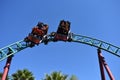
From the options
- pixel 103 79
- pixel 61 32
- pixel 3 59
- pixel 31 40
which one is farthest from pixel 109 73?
pixel 3 59

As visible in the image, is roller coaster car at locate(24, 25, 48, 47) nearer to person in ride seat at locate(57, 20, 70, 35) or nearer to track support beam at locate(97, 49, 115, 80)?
person in ride seat at locate(57, 20, 70, 35)

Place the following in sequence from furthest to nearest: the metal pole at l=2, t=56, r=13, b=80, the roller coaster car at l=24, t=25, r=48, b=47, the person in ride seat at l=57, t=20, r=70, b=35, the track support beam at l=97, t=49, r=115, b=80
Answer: the person in ride seat at l=57, t=20, r=70, b=35, the roller coaster car at l=24, t=25, r=48, b=47, the track support beam at l=97, t=49, r=115, b=80, the metal pole at l=2, t=56, r=13, b=80

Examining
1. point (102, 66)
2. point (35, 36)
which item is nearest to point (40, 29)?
point (35, 36)

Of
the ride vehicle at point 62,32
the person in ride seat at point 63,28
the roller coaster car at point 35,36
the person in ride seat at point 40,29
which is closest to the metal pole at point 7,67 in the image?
the roller coaster car at point 35,36

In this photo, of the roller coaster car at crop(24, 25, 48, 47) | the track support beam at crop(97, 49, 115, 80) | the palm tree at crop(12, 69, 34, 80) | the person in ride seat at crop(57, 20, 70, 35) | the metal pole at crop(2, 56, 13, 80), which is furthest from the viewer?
the palm tree at crop(12, 69, 34, 80)

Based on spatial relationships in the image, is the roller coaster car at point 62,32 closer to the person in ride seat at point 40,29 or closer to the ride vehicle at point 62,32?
the ride vehicle at point 62,32

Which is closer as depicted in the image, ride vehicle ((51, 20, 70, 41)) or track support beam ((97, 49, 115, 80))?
track support beam ((97, 49, 115, 80))

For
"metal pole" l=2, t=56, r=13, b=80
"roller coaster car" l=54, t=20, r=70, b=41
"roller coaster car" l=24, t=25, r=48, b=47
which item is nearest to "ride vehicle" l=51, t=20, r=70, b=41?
"roller coaster car" l=54, t=20, r=70, b=41

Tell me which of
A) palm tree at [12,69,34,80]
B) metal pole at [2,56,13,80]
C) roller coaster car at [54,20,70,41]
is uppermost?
roller coaster car at [54,20,70,41]

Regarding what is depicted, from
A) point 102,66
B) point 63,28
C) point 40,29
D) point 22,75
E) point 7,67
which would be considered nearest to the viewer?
point 7,67

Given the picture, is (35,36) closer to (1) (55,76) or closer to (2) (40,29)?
(2) (40,29)

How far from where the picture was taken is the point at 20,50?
69.9ft

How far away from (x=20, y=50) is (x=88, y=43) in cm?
689

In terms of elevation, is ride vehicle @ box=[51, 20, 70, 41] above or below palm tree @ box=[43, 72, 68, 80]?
above
